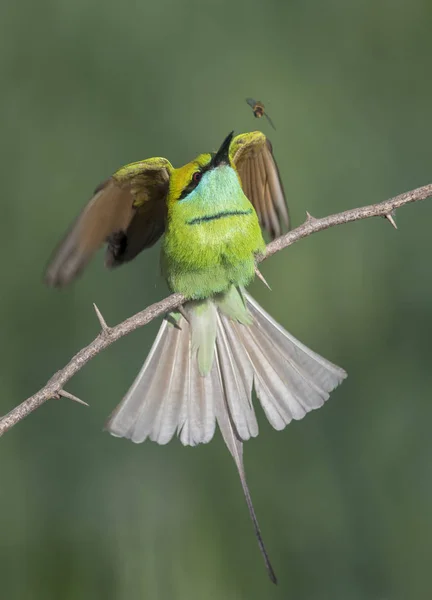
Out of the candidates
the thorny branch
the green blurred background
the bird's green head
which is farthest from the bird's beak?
the green blurred background

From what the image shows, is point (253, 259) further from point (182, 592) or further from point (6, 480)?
point (6, 480)

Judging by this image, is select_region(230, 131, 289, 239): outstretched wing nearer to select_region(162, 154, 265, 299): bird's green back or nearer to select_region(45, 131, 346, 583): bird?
select_region(45, 131, 346, 583): bird

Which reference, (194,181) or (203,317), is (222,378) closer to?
(203,317)

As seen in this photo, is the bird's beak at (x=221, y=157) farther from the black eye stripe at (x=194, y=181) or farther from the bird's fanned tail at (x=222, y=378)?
the bird's fanned tail at (x=222, y=378)

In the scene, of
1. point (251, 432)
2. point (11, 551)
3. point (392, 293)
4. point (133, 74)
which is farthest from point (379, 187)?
point (11, 551)

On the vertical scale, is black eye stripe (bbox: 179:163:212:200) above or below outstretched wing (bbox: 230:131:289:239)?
below
